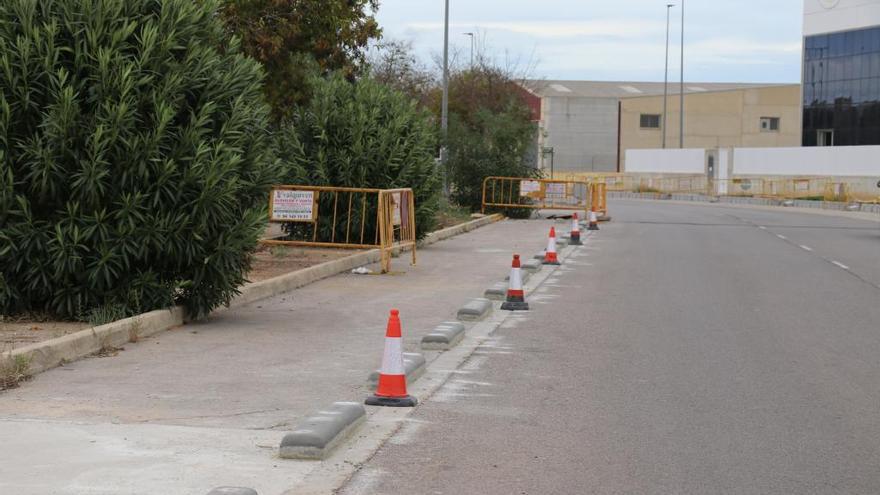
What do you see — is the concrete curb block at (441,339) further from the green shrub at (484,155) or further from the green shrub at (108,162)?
the green shrub at (484,155)

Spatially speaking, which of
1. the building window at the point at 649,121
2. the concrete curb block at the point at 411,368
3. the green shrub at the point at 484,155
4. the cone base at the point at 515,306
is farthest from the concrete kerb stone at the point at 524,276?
the building window at the point at 649,121

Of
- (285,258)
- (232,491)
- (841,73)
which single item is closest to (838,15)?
(841,73)

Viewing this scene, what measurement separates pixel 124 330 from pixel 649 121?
329 feet

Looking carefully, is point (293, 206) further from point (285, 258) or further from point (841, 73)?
point (841, 73)

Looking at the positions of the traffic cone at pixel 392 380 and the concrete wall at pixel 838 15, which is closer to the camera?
the traffic cone at pixel 392 380

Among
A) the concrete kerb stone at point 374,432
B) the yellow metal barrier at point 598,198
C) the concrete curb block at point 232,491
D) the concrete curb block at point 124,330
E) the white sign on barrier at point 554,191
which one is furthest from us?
the white sign on barrier at point 554,191

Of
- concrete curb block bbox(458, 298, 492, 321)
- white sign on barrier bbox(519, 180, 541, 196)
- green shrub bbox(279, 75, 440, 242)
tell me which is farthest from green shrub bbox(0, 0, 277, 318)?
white sign on barrier bbox(519, 180, 541, 196)

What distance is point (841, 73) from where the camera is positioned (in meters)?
79.4

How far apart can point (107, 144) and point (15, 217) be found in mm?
1176

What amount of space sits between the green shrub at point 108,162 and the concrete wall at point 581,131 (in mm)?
95657

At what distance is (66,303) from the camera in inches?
492

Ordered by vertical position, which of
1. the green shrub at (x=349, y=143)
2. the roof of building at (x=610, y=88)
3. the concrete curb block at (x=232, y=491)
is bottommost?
the concrete curb block at (x=232, y=491)

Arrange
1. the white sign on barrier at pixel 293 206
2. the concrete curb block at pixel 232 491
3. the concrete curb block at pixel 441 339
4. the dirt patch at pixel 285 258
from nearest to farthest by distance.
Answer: the concrete curb block at pixel 232 491 < the concrete curb block at pixel 441 339 < the dirt patch at pixel 285 258 < the white sign on barrier at pixel 293 206

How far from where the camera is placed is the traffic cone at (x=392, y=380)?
9.03 m
